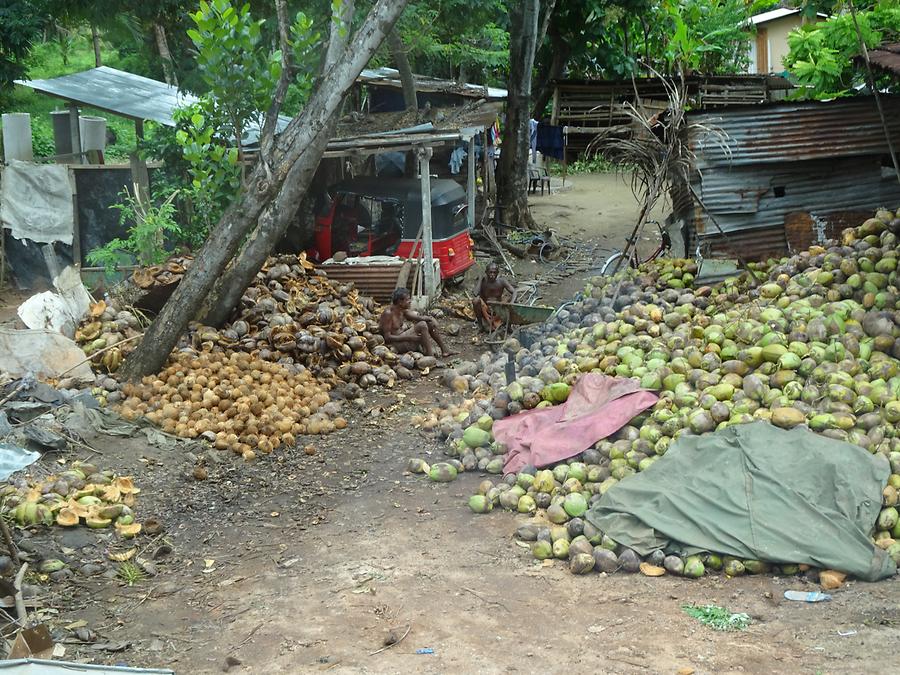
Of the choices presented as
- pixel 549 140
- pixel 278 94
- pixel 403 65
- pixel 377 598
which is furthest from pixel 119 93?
pixel 377 598

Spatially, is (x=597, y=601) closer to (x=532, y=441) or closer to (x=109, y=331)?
(x=532, y=441)

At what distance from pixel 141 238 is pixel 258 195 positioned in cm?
365

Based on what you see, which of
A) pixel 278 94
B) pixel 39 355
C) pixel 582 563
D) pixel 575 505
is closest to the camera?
pixel 582 563

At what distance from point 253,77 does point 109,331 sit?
3.39 m

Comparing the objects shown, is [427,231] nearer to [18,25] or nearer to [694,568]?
[18,25]

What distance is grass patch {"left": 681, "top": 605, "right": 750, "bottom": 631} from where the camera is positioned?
502 cm

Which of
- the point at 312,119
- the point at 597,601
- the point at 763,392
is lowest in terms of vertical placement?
the point at 597,601

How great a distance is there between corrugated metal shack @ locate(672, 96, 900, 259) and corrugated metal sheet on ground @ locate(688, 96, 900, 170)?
0.04 feet

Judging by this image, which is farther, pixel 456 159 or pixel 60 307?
pixel 456 159

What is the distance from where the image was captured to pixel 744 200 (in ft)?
33.8

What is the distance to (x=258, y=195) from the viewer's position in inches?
373

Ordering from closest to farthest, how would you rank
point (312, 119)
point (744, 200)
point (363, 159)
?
point (312, 119), point (744, 200), point (363, 159)

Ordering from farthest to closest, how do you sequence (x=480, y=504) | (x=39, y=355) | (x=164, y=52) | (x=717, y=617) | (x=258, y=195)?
1. (x=164, y=52)
2. (x=258, y=195)
3. (x=39, y=355)
4. (x=480, y=504)
5. (x=717, y=617)

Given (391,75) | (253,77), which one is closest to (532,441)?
(253,77)
